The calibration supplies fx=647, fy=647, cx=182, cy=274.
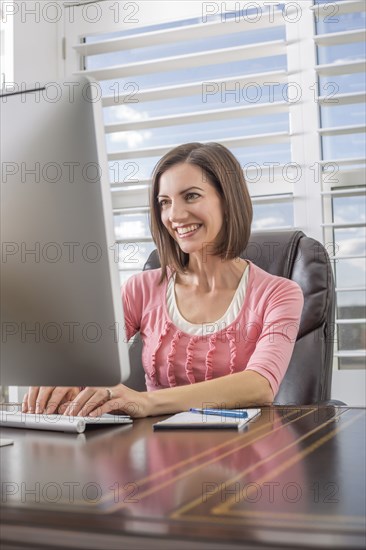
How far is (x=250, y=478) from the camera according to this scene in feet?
2.20

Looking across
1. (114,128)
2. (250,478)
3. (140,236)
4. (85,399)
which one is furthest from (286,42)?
(250,478)

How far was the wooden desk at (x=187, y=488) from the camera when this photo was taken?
47 centimetres

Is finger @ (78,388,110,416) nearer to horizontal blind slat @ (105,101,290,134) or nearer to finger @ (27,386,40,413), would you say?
finger @ (27,386,40,413)

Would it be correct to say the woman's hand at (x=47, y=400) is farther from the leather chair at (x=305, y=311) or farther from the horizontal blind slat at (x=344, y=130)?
the horizontal blind slat at (x=344, y=130)

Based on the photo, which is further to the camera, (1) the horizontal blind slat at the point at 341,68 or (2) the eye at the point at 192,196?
(1) the horizontal blind slat at the point at 341,68

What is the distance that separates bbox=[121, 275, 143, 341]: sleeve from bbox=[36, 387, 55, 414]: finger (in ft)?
2.24

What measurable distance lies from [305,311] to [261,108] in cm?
97

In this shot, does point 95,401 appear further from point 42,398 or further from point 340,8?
point 340,8

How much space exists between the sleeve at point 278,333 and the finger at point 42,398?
0.48m

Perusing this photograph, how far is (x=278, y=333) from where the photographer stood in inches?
62.9

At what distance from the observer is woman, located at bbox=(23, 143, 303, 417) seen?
1648 mm

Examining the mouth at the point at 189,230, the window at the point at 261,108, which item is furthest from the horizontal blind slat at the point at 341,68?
the mouth at the point at 189,230

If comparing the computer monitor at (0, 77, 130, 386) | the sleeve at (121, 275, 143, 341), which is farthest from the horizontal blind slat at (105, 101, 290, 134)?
the computer monitor at (0, 77, 130, 386)

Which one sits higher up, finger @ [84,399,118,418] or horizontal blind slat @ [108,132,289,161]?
horizontal blind slat @ [108,132,289,161]
